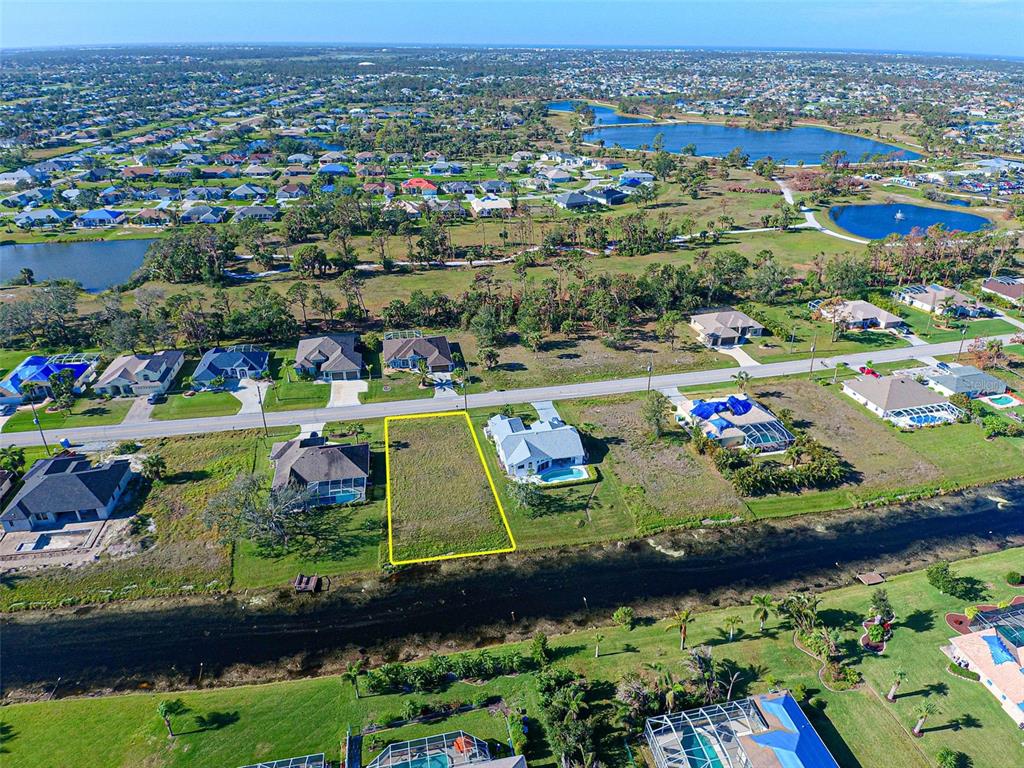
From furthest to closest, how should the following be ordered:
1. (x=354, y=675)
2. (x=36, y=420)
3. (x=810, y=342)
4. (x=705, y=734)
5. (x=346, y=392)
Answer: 1. (x=810, y=342)
2. (x=346, y=392)
3. (x=36, y=420)
4. (x=354, y=675)
5. (x=705, y=734)

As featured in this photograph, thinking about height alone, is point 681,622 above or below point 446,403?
above

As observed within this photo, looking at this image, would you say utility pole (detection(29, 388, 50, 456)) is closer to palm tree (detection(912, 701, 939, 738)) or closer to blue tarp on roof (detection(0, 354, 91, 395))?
blue tarp on roof (detection(0, 354, 91, 395))

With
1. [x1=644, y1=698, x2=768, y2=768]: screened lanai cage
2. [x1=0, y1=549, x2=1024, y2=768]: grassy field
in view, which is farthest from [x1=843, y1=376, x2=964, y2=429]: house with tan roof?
[x1=644, y1=698, x2=768, y2=768]: screened lanai cage

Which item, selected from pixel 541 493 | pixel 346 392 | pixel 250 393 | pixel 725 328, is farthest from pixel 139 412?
pixel 725 328

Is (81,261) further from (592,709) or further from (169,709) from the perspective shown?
(592,709)

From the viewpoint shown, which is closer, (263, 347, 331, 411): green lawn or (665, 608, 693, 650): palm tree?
(665, 608, 693, 650): palm tree

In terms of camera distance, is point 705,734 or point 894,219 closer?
point 705,734

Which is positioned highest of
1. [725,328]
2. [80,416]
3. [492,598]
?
[725,328]
